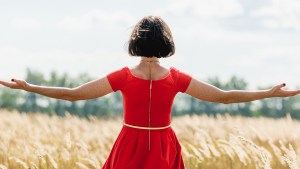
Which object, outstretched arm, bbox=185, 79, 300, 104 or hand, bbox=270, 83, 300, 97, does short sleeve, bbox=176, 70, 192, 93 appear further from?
hand, bbox=270, 83, 300, 97

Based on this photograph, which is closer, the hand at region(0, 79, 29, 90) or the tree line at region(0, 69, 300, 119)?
the hand at region(0, 79, 29, 90)

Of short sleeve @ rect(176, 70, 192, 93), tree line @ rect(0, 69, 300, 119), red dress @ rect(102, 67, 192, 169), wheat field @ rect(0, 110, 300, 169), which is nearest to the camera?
red dress @ rect(102, 67, 192, 169)

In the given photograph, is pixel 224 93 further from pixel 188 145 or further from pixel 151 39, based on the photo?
pixel 188 145

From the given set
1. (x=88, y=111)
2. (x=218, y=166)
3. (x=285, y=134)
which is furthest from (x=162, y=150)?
(x=88, y=111)

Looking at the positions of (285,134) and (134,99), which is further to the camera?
(285,134)

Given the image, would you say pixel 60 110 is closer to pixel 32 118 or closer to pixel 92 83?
pixel 32 118

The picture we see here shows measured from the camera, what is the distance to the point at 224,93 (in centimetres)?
394

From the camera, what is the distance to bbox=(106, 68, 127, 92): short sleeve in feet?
12.5

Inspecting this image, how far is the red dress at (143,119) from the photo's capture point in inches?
148

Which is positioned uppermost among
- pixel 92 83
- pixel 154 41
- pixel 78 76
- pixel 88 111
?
pixel 154 41

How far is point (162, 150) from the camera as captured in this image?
12.6 ft

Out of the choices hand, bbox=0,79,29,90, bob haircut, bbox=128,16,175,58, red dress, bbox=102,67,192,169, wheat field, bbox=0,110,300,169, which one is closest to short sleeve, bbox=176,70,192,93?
red dress, bbox=102,67,192,169

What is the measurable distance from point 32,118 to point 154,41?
10935mm

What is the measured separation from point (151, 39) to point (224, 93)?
65 centimetres
